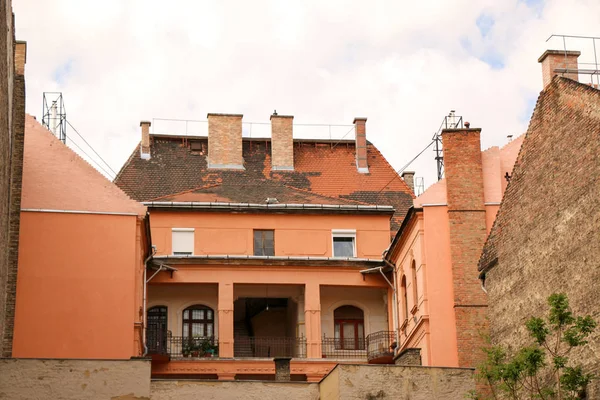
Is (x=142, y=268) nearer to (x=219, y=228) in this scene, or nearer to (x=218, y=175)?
(x=219, y=228)

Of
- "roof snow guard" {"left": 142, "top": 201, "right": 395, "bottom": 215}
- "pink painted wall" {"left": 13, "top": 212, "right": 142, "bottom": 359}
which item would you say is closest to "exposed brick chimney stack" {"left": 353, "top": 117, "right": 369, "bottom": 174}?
"roof snow guard" {"left": 142, "top": 201, "right": 395, "bottom": 215}

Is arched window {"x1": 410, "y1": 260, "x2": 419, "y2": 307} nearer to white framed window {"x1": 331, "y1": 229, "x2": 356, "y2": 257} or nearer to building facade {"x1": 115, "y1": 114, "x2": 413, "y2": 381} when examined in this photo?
building facade {"x1": 115, "y1": 114, "x2": 413, "y2": 381}

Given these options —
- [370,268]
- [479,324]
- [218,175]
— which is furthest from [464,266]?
[218,175]

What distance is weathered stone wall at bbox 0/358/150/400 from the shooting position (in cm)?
2905

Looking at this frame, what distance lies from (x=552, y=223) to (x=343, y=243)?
19.0m

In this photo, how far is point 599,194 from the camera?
88.7ft

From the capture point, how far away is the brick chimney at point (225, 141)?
54.4 metres

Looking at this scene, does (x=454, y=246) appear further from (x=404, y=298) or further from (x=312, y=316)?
(x=312, y=316)

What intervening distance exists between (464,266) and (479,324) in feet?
6.17

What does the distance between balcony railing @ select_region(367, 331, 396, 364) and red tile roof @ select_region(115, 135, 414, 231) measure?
6.28 metres

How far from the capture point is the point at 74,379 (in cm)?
2945

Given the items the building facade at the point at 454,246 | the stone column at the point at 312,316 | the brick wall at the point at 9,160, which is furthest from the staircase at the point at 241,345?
the brick wall at the point at 9,160

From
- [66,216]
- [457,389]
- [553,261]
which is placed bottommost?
[457,389]

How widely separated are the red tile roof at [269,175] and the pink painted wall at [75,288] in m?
11.8
